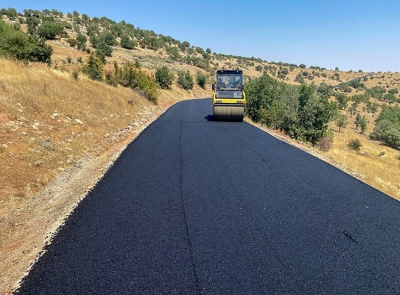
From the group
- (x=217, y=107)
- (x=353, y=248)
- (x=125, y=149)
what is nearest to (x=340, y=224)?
(x=353, y=248)

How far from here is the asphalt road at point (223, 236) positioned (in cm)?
363

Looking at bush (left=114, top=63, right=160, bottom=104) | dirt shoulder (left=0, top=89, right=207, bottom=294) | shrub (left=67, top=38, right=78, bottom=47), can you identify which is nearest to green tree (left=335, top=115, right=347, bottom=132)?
Result: bush (left=114, top=63, right=160, bottom=104)

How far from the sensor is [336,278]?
3.82 metres

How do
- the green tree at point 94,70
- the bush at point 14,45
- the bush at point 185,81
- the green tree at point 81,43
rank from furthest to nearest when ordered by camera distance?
the bush at point 185,81
the green tree at point 81,43
the green tree at point 94,70
the bush at point 14,45

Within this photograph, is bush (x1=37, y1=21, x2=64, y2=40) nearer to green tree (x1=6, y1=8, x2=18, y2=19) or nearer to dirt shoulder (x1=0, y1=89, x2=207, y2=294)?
green tree (x1=6, y1=8, x2=18, y2=19)

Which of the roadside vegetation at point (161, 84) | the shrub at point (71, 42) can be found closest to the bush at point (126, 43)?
the roadside vegetation at point (161, 84)

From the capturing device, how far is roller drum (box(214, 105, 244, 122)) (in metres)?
17.2

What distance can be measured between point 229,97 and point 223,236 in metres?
13.4

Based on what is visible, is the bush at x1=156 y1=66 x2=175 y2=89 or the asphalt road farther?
the bush at x1=156 y1=66 x2=175 y2=89

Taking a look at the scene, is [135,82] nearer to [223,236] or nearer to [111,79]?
[111,79]

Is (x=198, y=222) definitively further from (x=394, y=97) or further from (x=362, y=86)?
(x=362, y=86)

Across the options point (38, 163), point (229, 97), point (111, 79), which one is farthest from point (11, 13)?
point (38, 163)

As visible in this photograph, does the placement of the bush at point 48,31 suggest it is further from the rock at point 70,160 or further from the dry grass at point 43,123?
the rock at point 70,160

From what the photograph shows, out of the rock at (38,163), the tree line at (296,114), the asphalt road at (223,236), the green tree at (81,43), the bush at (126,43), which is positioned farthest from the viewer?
the bush at (126,43)
